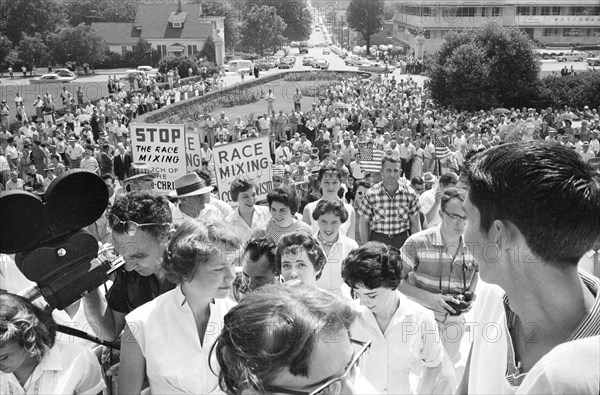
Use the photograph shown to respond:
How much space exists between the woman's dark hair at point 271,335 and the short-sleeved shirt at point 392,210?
175 inches

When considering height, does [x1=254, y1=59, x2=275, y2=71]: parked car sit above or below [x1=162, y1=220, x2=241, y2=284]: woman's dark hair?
below

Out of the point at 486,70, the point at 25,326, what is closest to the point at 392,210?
the point at 25,326

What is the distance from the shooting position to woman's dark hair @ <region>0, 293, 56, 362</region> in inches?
92.9

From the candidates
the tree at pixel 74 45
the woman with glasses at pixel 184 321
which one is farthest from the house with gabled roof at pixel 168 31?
the woman with glasses at pixel 184 321

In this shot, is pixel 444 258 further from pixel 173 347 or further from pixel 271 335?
pixel 271 335

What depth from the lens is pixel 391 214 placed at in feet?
20.2

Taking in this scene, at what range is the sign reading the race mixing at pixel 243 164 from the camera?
7.61 meters

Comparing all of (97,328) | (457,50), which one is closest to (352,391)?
(97,328)

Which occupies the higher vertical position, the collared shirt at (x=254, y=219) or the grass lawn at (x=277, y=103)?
the collared shirt at (x=254, y=219)

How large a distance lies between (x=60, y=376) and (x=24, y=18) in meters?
69.5

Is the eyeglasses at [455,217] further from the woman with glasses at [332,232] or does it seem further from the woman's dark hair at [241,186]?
the woman's dark hair at [241,186]

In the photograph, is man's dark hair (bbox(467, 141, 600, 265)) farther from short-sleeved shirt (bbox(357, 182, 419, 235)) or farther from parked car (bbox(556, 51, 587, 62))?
parked car (bbox(556, 51, 587, 62))

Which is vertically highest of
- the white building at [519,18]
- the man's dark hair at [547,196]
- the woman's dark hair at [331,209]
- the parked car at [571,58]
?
the white building at [519,18]

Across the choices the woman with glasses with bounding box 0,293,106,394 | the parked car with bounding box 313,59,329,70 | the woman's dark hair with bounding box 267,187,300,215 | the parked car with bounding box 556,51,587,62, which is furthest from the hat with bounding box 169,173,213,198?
the parked car with bounding box 556,51,587,62
